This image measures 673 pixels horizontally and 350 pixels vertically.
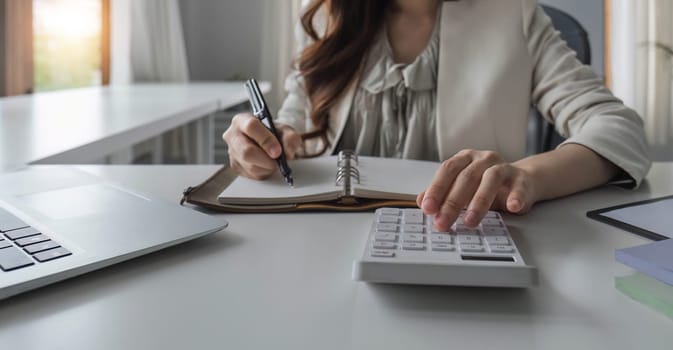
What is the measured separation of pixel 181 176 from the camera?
0.83 meters

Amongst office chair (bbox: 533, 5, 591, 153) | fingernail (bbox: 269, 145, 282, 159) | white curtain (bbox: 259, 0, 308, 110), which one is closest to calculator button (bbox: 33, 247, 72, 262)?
fingernail (bbox: 269, 145, 282, 159)

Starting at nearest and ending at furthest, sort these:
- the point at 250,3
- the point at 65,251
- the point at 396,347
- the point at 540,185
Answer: the point at 396,347
the point at 65,251
the point at 540,185
the point at 250,3

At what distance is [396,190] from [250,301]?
0.30m

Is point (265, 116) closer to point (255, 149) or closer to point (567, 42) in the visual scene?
point (255, 149)

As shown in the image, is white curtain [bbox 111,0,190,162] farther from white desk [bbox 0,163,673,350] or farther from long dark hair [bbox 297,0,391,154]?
white desk [bbox 0,163,673,350]

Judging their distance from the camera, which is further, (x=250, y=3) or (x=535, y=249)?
(x=250, y=3)

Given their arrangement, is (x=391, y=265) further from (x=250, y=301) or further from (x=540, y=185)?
(x=540, y=185)

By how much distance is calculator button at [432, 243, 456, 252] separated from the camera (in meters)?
0.45

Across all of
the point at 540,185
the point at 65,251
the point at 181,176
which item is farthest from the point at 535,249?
the point at 181,176

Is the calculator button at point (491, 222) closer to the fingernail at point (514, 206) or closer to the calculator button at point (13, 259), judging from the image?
the fingernail at point (514, 206)

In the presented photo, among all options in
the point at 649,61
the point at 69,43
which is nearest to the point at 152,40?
the point at 69,43

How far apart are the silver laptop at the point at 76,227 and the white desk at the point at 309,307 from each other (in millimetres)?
12

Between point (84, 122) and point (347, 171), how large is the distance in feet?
2.65

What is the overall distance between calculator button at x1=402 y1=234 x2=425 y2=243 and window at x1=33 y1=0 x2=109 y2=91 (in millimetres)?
2549
